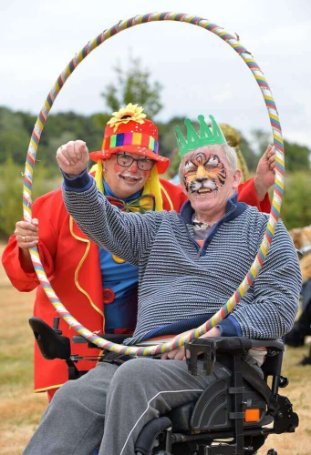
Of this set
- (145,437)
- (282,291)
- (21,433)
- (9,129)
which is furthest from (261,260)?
(9,129)

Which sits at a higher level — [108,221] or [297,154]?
[297,154]

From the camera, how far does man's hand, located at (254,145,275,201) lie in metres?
4.17

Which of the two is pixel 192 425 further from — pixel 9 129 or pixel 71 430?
pixel 9 129

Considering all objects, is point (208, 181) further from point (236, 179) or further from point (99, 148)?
point (99, 148)

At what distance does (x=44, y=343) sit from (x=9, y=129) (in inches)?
1904

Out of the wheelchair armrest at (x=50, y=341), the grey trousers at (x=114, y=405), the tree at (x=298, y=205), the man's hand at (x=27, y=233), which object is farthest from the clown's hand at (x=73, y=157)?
the tree at (x=298, y=205)

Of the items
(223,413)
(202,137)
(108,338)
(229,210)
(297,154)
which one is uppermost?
(297,154)

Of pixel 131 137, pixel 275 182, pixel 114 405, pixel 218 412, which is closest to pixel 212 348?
pixel 218 412

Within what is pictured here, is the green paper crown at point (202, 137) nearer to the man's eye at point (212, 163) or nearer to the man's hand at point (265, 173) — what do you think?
the man's eye at point (212, 163)

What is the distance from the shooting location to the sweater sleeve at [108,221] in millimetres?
3639

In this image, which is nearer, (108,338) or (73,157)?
(73,157)

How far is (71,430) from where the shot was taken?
3396 mm

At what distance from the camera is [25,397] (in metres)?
7.32

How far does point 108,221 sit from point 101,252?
624 mm
